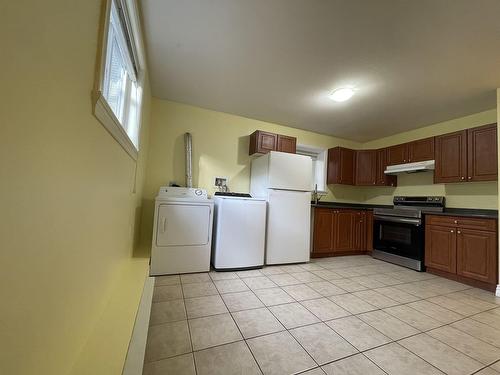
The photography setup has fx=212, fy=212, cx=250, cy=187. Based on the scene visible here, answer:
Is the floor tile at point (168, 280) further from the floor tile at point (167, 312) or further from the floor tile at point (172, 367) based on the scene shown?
the floor tile at point (172, 367)

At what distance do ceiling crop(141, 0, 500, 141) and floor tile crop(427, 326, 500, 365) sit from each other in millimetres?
2327

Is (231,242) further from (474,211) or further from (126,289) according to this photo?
(474,211)

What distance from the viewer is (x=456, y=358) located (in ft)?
4.32

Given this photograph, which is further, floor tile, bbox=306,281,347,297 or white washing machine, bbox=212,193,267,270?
white washing machine, bbox=212,193,267,270

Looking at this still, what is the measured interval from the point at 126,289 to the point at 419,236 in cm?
370

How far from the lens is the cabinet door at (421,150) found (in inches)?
132

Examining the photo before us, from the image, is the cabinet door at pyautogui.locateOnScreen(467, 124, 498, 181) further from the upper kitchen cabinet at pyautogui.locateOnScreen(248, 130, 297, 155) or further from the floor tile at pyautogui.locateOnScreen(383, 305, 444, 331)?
the upper kitchen cabinet at pyautogui.locateOnScreen(248, 130, 297, 155)

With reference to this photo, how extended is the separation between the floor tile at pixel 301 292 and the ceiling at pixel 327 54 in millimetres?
2352

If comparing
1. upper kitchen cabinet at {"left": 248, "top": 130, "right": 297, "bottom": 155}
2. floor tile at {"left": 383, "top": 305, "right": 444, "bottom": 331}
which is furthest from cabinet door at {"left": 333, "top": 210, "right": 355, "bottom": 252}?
floor tile at {"left": 383, "top": 305, "right": 444, "bottom": 331}

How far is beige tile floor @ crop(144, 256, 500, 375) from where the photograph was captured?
4.02ft

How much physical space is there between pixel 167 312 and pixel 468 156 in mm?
4051

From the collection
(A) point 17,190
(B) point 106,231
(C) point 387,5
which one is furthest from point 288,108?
(A) point 17,190

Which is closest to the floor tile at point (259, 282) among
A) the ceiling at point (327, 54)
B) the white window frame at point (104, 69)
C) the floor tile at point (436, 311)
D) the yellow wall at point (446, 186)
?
the floor tile at point (436, 311)

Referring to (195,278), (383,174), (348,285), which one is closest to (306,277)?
(348,285)
